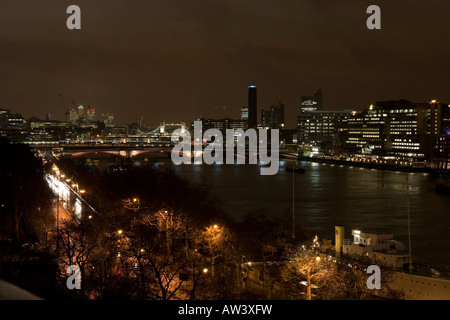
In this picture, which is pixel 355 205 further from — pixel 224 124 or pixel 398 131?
pixel 224 124

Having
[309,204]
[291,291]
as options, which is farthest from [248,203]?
[291,291]

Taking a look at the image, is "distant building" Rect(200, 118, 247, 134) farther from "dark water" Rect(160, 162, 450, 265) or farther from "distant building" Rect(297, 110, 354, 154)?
"dark water" Rect(160, 162, 450, 265)

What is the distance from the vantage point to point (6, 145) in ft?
34.5

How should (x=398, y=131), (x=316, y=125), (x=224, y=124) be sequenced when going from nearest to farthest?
1. (x=398, y=131)
2. (x=316, y=125)
3. (x=224, y=124)

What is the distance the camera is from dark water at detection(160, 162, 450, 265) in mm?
7707

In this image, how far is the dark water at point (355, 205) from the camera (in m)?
7.71

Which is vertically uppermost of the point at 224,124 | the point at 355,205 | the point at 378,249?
the point at 224,124

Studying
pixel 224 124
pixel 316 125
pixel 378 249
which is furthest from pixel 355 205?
pixel 224 124

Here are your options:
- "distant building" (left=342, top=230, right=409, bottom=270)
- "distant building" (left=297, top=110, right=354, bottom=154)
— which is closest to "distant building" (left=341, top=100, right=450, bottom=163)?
"distant building" (left=297, top=110, right=354, bottom=154)

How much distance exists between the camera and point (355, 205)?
36.2 ft

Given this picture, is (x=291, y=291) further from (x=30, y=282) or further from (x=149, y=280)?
(x=30, y=282)
